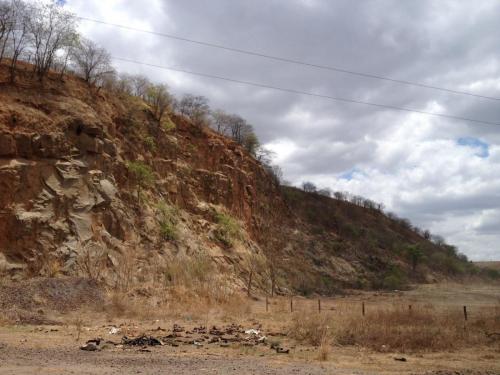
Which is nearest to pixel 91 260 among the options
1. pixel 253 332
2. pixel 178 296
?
pixel 178 296

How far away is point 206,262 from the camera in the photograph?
29938mm

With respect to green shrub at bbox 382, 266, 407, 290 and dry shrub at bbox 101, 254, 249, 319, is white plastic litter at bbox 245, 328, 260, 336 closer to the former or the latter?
dry shrub at bbox 101, 254, 249, 319

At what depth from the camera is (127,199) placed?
28656 millimetres

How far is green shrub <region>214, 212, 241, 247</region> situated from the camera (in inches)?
1401

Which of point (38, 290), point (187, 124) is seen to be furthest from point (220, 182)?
point (38, 290)

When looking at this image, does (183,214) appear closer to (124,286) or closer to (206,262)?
(206,262)

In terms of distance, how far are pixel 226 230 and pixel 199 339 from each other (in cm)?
2192

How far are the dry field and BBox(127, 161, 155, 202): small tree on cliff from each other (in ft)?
33.1

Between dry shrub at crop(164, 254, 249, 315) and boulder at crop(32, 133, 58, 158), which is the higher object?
boulder at crop(32, 133, 58, 158)

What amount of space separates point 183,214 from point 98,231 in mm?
9685

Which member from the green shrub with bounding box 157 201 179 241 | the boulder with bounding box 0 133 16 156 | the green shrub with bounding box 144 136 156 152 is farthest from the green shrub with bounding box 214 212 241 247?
the boulder with bounding box 0 133 16 156

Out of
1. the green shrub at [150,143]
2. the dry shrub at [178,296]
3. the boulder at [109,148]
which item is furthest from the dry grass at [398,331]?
the green shrub at [150,143]

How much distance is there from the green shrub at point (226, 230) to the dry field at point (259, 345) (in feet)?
46.5

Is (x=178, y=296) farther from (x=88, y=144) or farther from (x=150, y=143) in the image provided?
(x=150, y=143)
